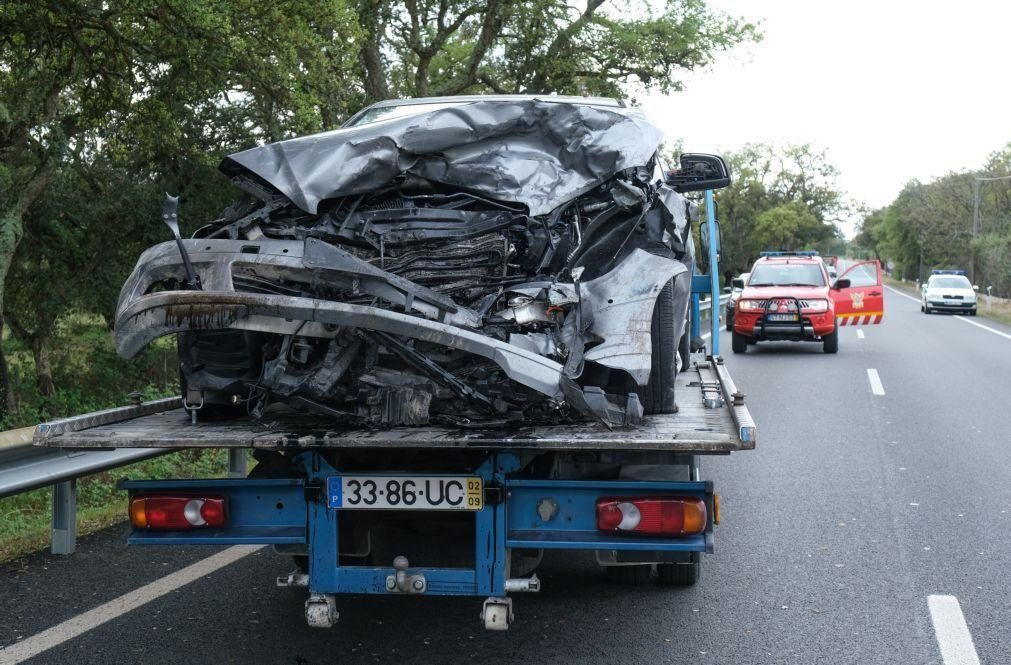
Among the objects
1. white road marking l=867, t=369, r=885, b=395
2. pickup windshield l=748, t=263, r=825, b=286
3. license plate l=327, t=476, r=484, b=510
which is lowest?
white road marking l=867, t=369, r=885, b=395

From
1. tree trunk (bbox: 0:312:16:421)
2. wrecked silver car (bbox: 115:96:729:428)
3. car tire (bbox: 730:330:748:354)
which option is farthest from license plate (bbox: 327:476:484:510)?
tree trunk (bbox: 0:312:16:421)

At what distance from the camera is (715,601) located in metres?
4.75

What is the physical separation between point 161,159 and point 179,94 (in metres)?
4.91

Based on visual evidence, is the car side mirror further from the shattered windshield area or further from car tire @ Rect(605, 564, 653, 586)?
car tire @ Rect(605, 564, 653, 586)

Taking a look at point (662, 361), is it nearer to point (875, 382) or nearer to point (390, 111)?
point (390, 111)

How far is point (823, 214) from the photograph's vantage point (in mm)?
83438

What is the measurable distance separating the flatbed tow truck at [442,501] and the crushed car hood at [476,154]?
122cm

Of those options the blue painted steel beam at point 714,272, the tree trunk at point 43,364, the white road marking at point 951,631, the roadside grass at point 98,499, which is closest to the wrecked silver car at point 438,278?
the white road marking at point 951,631

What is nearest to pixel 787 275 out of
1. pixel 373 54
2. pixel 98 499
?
pixel 373 54

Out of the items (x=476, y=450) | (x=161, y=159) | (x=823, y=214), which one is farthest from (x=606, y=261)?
(x=823, y=214)

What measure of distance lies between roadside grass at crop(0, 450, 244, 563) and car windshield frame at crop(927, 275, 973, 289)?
31.6 meters

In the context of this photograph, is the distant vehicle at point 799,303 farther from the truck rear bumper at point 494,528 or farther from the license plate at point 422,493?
the license plate at point 422,493

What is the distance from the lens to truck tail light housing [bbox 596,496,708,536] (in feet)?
12.4

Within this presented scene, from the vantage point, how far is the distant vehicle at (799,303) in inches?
685
